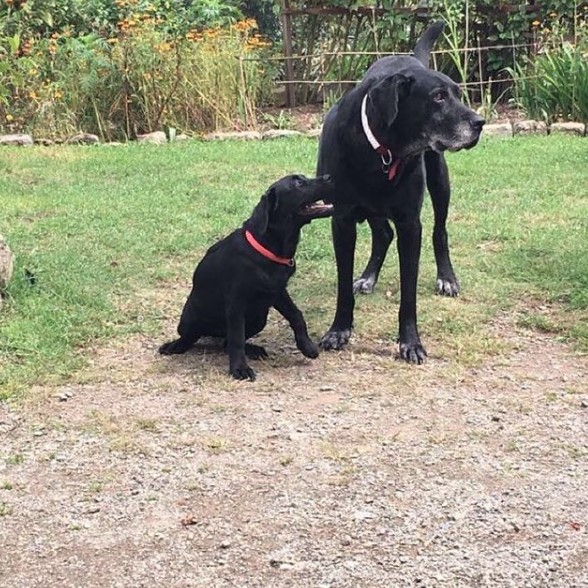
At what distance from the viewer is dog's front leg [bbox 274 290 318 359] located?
461 cm

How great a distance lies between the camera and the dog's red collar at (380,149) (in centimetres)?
454

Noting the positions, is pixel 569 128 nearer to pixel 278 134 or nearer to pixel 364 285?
pixel 278 134

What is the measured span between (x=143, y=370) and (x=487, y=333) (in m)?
1.79

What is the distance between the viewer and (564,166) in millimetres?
8891

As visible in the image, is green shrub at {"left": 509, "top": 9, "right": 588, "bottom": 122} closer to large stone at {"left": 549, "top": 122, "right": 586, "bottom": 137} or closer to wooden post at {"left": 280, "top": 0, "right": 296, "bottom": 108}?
large stone at {"left": 549, "top": 122, "right": 586, "bottom": 137}

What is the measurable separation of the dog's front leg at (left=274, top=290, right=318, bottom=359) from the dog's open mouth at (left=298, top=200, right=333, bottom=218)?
39 centimetres

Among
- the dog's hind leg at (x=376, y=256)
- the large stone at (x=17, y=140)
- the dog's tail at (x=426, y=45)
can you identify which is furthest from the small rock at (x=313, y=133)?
the dog's hind leg at (x=376, y=256)

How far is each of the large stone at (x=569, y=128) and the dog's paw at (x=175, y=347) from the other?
730 cm

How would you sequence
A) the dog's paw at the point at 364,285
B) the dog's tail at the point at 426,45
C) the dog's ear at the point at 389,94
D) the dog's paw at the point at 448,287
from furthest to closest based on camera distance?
the dog's paw at the point at 364,285
the dog's paw at the point at 448,287
the dog's tail at the point at 426,45
the dog's ear at the point at 389,94

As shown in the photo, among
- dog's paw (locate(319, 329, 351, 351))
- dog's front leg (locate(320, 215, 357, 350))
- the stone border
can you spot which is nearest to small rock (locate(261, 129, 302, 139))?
the stone border

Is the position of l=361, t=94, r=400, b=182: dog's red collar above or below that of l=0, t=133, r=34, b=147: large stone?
above

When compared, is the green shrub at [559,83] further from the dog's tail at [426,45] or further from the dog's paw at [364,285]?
the dog's paw at [364,285]

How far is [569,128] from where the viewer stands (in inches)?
428

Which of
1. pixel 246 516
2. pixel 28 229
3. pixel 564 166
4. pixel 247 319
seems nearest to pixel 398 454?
pixel 246 516
